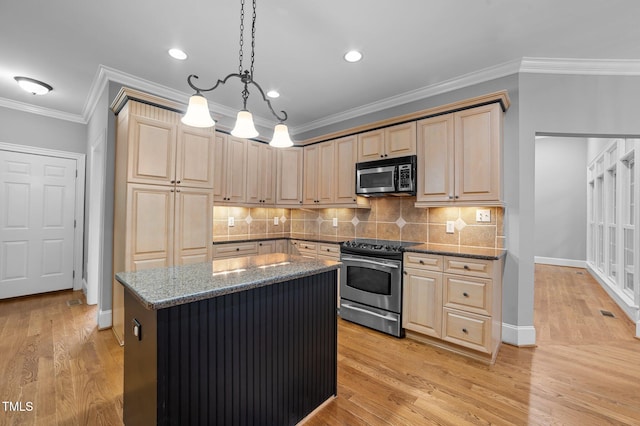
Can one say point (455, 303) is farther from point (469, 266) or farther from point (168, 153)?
point (168, 153)

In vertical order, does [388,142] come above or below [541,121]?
below

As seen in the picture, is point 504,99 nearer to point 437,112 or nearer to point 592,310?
point 437,112

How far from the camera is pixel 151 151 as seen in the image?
9.62 ft

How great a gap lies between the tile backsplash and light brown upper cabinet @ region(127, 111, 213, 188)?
37.6 inches

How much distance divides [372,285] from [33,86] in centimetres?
453

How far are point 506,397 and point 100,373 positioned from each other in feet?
10.2

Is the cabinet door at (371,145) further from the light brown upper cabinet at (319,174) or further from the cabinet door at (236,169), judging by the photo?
the cabinet door at (236,169)

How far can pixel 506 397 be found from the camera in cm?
207

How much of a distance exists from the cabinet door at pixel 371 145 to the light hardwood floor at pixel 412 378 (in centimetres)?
203

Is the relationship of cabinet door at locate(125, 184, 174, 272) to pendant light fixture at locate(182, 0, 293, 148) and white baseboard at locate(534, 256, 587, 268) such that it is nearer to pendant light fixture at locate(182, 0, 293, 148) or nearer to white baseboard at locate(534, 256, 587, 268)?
pendant light fixture at locate(182, 0, 293, 148)

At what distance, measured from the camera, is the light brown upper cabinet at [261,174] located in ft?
13.7

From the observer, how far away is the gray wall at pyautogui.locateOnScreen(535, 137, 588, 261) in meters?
6.88

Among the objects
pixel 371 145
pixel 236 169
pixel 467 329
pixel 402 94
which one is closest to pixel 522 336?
pixel 467 329

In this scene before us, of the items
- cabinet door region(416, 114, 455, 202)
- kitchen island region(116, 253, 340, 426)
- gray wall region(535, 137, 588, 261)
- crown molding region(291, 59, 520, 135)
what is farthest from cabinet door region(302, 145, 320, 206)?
gray wall region(535, 137, 588, 261)
